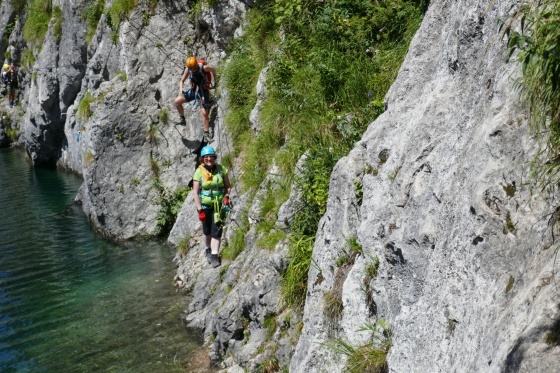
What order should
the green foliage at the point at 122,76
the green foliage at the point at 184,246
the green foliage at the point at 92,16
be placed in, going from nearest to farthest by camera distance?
the green foliage at the point at 184,246 → the green foliage at the point at 122,76 → the green foliage at the point at 92,16

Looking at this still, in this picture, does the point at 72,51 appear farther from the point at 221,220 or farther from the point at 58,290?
the point at 221,220

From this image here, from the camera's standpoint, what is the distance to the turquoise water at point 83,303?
1041 centimetres

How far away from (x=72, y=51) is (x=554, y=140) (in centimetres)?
2363

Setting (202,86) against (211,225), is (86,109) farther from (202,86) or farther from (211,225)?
(211,225)

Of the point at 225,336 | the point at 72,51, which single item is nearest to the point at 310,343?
the point at 225,336

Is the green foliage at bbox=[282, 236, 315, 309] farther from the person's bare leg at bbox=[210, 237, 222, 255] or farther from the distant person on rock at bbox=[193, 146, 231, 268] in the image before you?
the person's bare leg at bbox=[210, 237, 222, 255]

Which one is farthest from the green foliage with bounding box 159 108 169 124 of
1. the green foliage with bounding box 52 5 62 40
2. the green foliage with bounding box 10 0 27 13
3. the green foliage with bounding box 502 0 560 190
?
the green foliage with bounding box 10 0 27 13

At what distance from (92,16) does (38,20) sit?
912cm

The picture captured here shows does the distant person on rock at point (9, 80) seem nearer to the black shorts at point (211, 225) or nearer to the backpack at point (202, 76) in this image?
the backpack at point (202, 76)

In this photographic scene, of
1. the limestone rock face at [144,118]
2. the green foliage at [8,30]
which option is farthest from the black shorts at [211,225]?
the green foliage at [8,30]

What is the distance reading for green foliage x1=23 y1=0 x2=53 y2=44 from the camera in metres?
30.0

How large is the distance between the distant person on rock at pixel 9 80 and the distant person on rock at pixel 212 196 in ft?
94.0

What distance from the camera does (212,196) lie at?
39.1ft

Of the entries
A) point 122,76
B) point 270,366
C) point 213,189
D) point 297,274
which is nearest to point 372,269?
point 297,274
